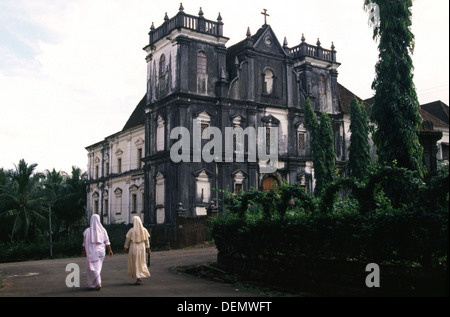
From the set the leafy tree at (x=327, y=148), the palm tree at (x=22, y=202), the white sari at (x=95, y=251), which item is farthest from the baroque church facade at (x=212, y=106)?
the white sari at (x=95, y=251)

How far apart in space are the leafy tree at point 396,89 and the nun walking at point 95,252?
9.57 metres

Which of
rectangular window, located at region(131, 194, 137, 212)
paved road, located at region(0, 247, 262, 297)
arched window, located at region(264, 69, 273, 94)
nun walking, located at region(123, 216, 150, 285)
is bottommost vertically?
paved road, located at region(0, 247, 262, 297)

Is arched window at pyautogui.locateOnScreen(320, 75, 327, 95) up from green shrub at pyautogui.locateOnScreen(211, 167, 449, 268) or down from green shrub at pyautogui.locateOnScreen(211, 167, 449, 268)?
up

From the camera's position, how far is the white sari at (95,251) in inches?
444

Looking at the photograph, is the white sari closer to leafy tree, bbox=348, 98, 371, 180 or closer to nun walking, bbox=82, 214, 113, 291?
nun walking, bbox=82, 214, 113, 291

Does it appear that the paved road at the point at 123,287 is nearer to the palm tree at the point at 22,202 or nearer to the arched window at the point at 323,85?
the palm tree at the point at 22,202

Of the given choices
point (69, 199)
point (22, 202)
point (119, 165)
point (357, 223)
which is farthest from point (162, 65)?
point (357, 223)

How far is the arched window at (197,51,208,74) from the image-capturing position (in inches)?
1196

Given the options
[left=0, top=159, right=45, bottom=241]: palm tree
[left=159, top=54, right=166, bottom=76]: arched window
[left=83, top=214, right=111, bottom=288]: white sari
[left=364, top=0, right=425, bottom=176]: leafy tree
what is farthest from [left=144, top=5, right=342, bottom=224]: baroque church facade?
[left=83, top=214, right=111, bottom=288]: white sari

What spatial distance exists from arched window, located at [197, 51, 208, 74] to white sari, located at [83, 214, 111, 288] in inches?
785

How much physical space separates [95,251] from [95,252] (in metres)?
0.03

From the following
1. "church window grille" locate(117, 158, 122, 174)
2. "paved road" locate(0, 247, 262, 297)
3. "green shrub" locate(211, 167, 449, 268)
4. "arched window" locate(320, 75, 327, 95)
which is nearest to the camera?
"green shrub" locate(211, 167, 449, 268)
